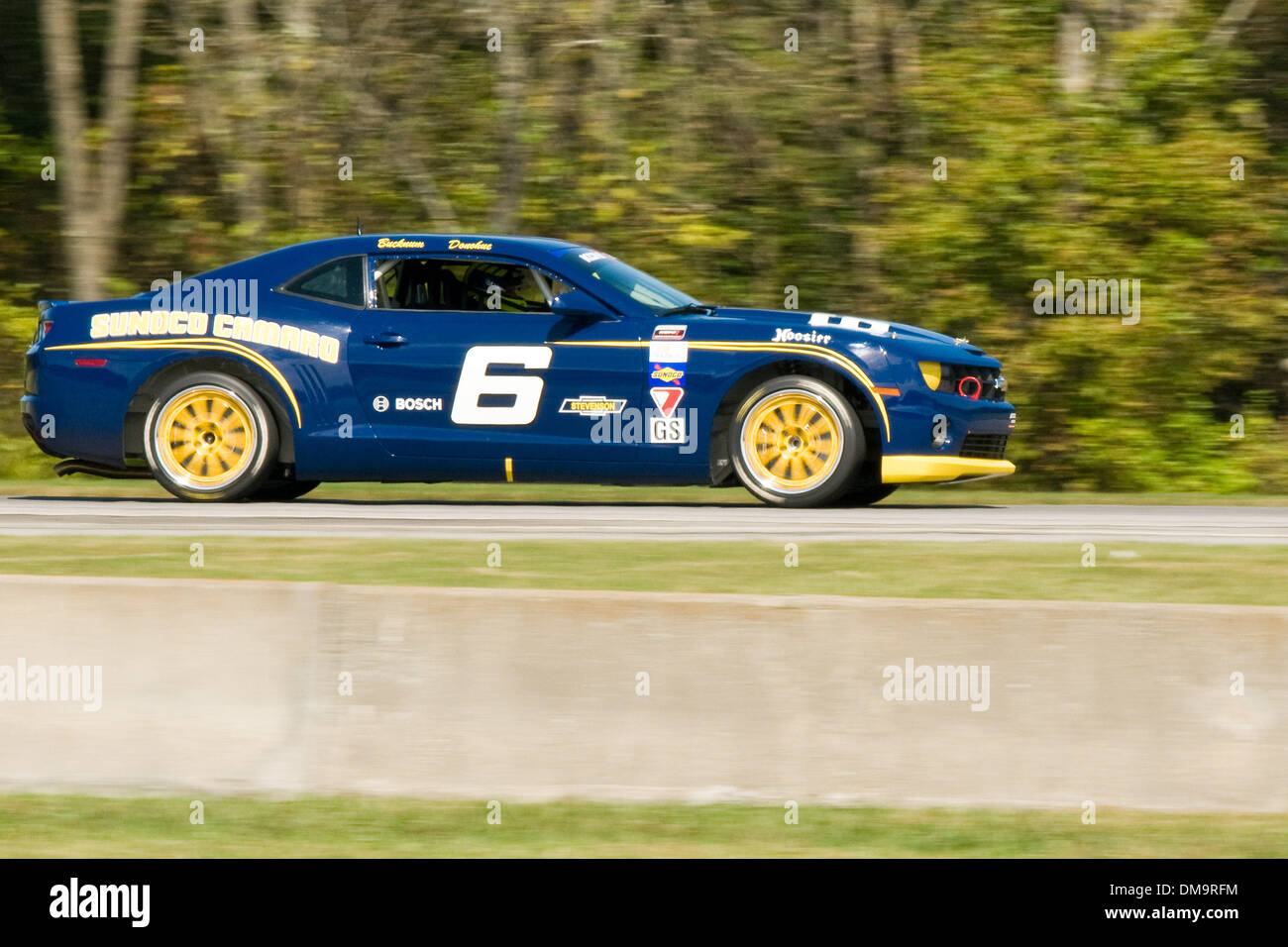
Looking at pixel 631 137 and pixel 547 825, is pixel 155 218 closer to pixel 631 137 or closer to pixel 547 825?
pixel 631 137

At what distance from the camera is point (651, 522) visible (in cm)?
934

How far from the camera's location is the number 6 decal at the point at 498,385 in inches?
393

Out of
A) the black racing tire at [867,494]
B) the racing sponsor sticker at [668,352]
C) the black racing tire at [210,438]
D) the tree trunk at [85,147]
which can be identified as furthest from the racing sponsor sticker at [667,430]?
the tree trunk at [85,147]

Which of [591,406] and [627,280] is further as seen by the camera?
[627,280]

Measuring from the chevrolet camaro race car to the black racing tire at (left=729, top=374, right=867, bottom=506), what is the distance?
1 centimetres

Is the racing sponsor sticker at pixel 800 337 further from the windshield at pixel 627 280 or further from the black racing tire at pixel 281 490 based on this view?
the black racing tire at pixel 281 490

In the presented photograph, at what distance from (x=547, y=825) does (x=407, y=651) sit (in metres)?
0.71

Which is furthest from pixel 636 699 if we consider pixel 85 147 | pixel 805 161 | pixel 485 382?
pixel 85 147

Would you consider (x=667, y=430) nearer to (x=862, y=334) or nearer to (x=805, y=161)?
(x=862, y=334)

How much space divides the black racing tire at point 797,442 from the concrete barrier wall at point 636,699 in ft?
13.6

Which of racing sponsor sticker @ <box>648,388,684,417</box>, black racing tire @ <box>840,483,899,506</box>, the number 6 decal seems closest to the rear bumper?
black racing tire @ <box>840,483,899,506</box>

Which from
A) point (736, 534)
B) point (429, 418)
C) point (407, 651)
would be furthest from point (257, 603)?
point (429, 418)

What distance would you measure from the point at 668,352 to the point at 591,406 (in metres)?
0.48

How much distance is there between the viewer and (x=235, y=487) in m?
10.4
